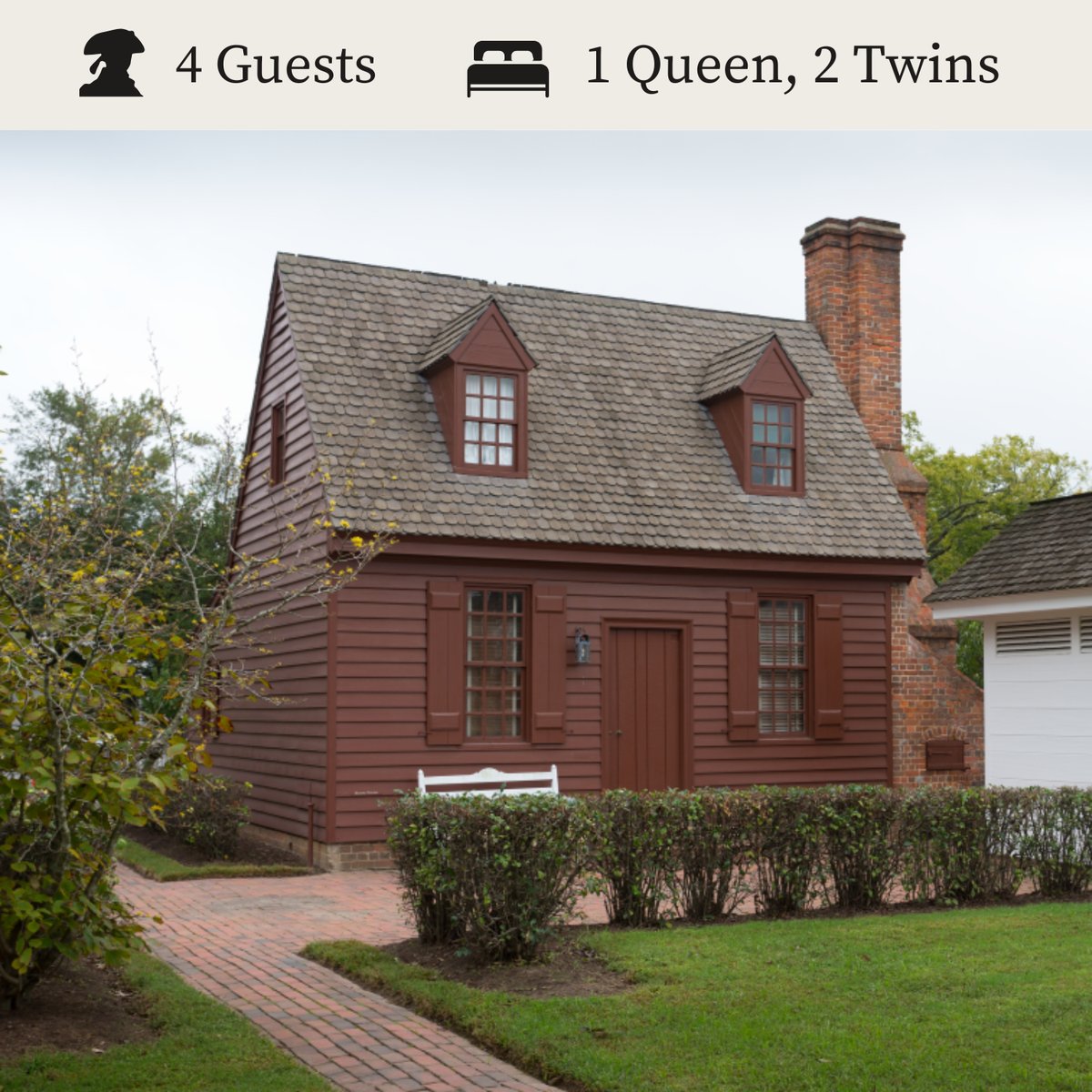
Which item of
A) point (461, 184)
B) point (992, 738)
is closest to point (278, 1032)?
point (461, 184)

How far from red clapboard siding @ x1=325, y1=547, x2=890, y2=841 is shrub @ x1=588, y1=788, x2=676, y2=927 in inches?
160

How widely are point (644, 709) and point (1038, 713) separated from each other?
4464mm

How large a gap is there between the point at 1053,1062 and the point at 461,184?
28.6 feet

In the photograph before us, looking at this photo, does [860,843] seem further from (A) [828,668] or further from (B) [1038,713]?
(A) [828,668]

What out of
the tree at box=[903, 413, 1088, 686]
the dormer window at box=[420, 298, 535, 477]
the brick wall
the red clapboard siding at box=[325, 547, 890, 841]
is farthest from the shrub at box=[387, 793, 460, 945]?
the tree at box=[903, 413, 1088, 686]

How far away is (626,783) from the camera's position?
16219 millimetres

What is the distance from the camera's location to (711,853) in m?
10.2

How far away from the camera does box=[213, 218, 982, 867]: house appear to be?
49.2ft

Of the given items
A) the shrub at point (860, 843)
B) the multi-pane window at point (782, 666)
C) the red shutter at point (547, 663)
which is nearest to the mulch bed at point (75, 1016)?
the shrub at point (860, 843)

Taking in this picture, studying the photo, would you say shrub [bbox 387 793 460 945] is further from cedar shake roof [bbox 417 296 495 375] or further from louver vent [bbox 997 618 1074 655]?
louver vent [bbox 997 618 1074 655]

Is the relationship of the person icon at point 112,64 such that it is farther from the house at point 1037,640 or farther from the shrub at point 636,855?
Answer: the house at point 1037,640

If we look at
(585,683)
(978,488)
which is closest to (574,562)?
(585,683)

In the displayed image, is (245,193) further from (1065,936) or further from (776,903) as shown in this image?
(1065,936)

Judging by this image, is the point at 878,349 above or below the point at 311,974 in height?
above
